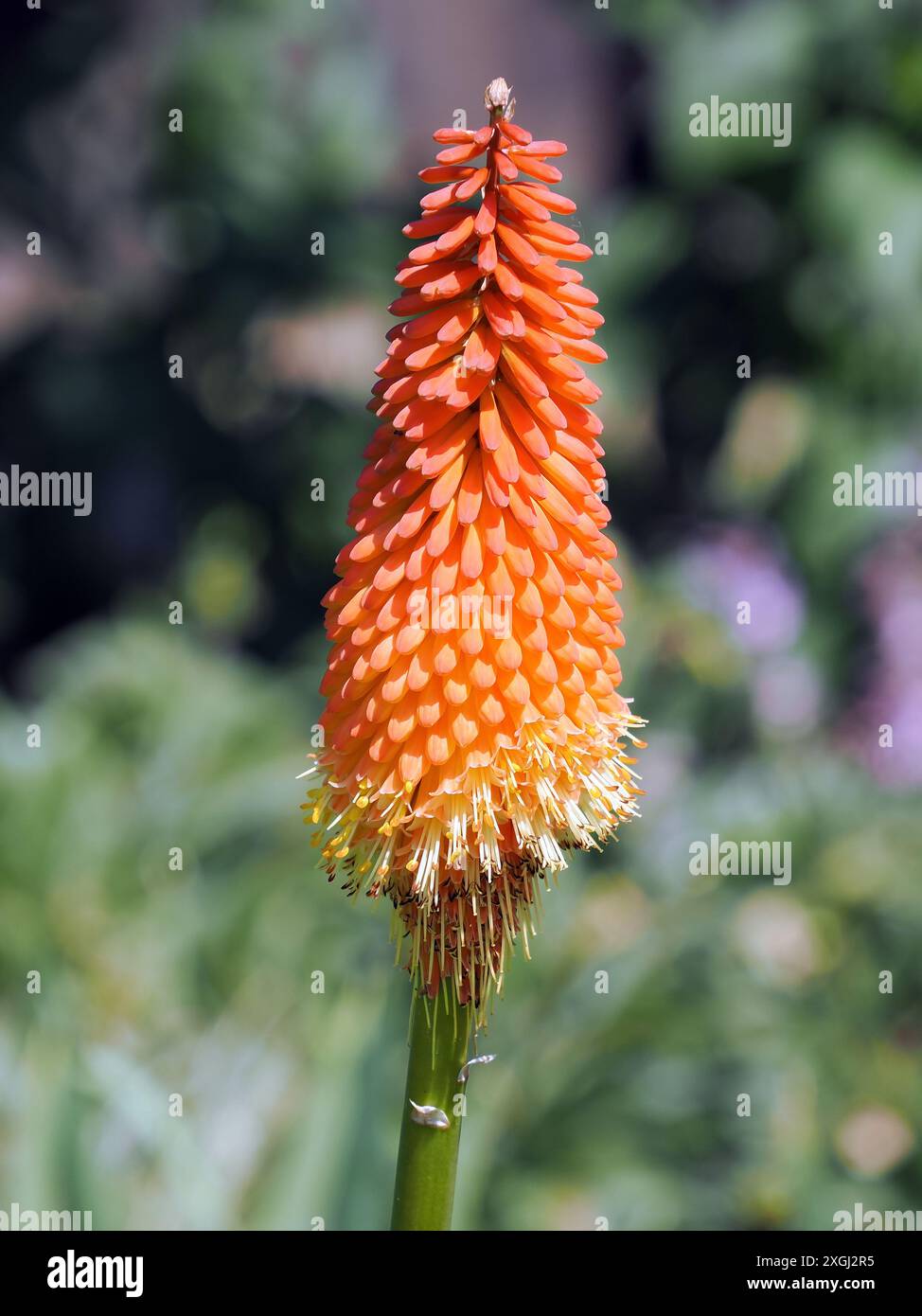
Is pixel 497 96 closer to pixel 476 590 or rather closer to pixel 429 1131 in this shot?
pixel 476 590

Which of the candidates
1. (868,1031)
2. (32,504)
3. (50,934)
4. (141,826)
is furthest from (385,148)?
(868,1031)

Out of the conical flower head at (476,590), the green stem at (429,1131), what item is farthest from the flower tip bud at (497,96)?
the green stem at (429,1131)

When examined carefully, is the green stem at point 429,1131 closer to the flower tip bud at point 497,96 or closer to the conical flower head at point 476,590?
the conical flower head at point 476,590

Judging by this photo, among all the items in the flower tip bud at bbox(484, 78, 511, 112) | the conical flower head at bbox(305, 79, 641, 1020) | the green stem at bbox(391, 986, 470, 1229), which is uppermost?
the flower tip bud at bbox(484, 78, 511, 112)

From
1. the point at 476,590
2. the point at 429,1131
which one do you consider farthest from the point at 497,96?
the point at 429,1131

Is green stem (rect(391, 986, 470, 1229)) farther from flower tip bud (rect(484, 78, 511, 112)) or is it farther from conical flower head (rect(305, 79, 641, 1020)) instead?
flower tip bud (rect(484, 78, 511, 112))

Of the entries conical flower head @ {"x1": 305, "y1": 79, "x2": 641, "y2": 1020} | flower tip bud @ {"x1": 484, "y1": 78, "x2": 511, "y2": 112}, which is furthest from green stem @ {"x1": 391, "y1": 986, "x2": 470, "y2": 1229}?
flower tip bud @ {"x1": 484, "y1": 78, "x2": 511, "y2": 112}
